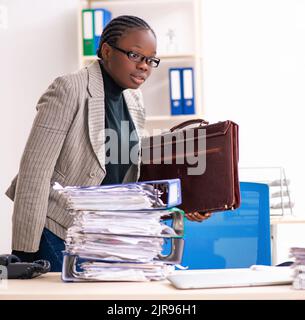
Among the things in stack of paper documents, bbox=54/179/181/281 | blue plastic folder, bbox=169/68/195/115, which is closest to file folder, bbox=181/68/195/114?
blue plastic folder, bbox=169/68/195/115

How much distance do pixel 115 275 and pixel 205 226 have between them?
3.00 feet

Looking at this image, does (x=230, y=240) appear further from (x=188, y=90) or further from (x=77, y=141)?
(x=188, y=90)

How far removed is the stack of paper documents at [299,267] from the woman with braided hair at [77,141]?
648 millimetres

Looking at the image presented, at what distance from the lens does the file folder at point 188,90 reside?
455 cm

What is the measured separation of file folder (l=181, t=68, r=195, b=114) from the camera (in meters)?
4.55

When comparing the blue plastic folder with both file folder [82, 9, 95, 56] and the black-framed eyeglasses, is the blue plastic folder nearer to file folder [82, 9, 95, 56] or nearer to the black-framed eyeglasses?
file folder [82, 9, 95, 56]

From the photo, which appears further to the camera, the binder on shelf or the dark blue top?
the binder on shelf

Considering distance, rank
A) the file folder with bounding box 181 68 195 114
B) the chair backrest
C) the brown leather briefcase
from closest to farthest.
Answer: the brown leather briefcase, the chair backrest, the file folder with bounding box 181 68 195 114

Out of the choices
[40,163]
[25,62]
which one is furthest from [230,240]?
[25,62]

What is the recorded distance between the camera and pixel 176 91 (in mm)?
4578

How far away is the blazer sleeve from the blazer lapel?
2.4 inches

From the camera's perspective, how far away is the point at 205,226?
239 centimetres

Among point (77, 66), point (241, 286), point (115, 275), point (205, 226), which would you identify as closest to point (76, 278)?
point (115, 275)

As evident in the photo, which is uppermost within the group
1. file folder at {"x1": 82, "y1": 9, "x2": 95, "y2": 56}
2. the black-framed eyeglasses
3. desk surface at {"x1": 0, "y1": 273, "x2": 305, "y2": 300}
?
file folder at {"x1": 82, "y1": 9, "x2": 95, "y2": 56}
